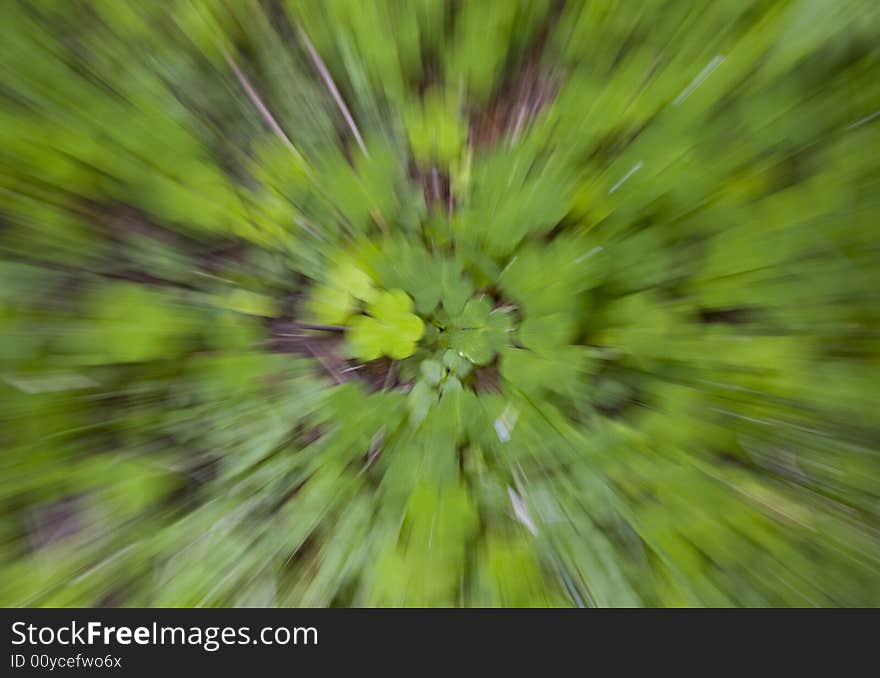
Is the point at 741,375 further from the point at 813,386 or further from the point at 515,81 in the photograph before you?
the point at 515,81

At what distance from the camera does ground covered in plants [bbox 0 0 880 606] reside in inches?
26.2

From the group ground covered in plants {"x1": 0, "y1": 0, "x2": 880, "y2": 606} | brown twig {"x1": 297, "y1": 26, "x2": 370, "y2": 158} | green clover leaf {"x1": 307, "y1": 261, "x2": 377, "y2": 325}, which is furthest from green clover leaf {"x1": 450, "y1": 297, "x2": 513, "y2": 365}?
brown twig {"x1": 297, "y1": 26, "x2": 370, "y2": 158}

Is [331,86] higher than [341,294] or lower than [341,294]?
higher

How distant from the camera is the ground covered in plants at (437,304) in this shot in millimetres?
666

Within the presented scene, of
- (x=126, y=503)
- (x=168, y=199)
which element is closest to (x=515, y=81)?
(x=168, y=199)

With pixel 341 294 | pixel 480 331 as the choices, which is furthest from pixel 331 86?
pixel 480 331

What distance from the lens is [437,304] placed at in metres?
0.79

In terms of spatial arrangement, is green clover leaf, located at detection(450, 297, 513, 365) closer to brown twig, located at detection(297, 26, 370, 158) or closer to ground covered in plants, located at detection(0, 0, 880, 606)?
ground covered in plants, located at detection(0, 0, 880, 606)

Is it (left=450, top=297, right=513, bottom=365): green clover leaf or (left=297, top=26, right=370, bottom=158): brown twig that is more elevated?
(left=297, top=26, right=370, bottom=158): brown twig

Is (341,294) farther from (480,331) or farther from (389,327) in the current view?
(480,331)

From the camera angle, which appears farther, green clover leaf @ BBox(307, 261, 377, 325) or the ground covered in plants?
green clover leaf @ BBox(307, 261, 377, 325)

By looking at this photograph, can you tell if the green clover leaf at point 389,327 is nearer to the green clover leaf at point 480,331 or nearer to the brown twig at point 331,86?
the green clover leaf at point 480,331

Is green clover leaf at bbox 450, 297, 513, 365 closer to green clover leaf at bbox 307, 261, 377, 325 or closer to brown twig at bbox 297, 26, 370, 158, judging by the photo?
green clover leaf at bbox 307, 261, 377, 325

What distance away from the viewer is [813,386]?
2.36 feet
